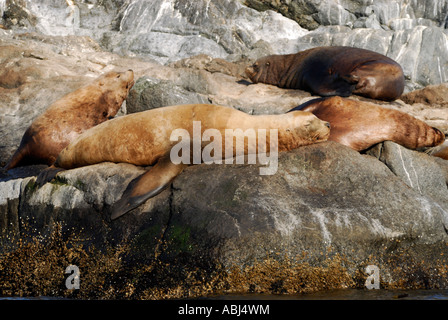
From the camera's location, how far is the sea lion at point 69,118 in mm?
7315

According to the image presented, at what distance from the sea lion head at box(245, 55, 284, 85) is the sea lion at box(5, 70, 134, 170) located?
462cm

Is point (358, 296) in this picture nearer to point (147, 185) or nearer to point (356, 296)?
point (356, 296)

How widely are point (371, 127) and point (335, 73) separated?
5.06m

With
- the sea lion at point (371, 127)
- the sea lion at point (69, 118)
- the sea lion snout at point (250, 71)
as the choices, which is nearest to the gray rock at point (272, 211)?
the sea lion at point (371, 127)

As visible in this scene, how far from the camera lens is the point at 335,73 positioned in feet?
35.2

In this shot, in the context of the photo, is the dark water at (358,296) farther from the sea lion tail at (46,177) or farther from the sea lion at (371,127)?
the sea lion tail at (46,177)

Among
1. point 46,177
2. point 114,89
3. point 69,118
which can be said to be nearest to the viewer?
point 46,177

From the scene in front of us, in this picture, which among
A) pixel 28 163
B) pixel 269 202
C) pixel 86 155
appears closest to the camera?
pixel 269 202

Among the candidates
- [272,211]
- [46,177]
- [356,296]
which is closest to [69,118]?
[46,177]

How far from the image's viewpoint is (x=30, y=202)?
207 inches

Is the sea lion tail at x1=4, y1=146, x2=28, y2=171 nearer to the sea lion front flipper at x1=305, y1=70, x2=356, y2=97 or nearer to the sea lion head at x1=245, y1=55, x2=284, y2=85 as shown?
the sea lion front flipper at x1=305, y1=70, x2=356, y2=97
